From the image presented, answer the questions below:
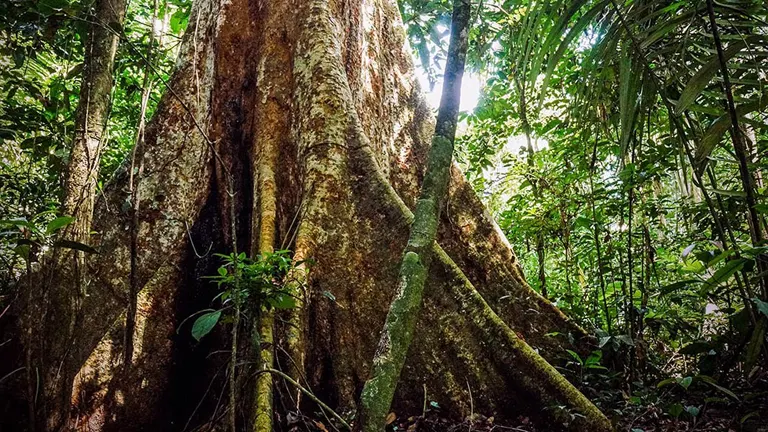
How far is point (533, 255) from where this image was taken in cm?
855

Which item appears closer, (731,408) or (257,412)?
(257,412)

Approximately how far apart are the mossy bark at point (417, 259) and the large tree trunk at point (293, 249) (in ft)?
2.68

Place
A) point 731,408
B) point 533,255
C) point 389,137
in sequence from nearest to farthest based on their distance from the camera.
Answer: point 731,408 → point 389,137 → point 533,255

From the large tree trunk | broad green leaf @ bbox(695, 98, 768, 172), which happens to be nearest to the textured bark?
the large tree trunk

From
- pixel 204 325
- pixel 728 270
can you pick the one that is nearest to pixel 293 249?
pixel 204 325

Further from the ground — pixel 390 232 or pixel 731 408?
pixel 390 232

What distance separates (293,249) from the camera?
2896 millimetres

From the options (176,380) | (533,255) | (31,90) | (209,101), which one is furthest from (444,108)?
(533,255)

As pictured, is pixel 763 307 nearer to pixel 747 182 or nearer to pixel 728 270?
pixel 728 270

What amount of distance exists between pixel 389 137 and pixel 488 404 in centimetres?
267

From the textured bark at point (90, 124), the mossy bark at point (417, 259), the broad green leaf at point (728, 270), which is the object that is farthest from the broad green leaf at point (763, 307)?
the textured bark at point (90, 124)

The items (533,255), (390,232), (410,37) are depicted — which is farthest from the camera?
(533,255)

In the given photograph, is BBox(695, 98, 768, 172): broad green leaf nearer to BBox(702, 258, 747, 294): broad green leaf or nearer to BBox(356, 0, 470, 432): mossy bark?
BBox(702, 258, 747, 294): broad green leaf

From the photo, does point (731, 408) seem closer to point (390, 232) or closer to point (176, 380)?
point (390, 232)
